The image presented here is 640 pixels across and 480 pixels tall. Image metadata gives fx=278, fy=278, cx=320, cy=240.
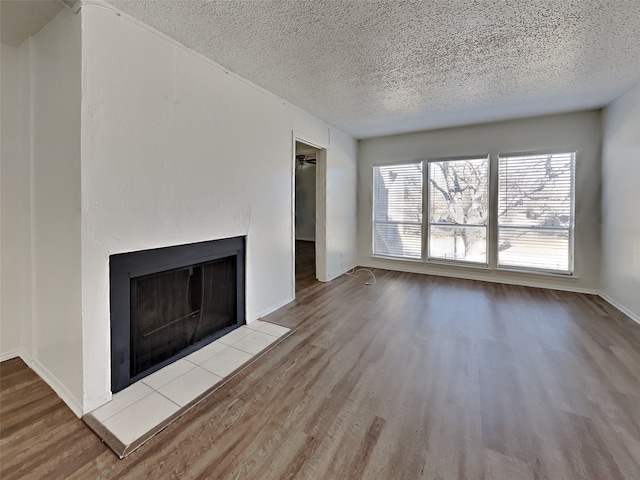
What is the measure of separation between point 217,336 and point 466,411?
2.19m

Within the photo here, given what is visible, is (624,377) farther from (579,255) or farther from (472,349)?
(579,255)

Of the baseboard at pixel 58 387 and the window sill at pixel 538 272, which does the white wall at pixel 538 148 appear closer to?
the window sill at pixel 538 272

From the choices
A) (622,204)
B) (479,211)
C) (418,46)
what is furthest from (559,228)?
(418,46)

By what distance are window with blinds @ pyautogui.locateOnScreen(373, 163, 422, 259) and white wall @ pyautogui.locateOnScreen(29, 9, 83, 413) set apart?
4.89 meters

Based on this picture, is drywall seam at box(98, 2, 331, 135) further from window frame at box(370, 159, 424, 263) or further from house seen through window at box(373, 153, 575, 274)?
house seen through window at box(373, 153, 575, 274)

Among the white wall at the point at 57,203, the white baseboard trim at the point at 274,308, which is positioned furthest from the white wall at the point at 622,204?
the white wall at the point at 57,203

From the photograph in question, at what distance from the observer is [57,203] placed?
1.93m

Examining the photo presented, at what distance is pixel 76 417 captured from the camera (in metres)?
1.75

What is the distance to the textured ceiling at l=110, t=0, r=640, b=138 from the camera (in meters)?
1.93

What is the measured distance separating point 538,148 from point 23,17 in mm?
6009

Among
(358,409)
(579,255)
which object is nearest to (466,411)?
(358,409)

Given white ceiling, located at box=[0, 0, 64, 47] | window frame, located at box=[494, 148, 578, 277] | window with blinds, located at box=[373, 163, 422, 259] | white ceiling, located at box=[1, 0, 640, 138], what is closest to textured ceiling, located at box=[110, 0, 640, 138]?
white ceiling, located at box=[1, 0, 640, 138]

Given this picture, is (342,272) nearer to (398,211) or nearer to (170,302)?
(398,211)

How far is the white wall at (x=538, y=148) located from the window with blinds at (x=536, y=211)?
12 cm
